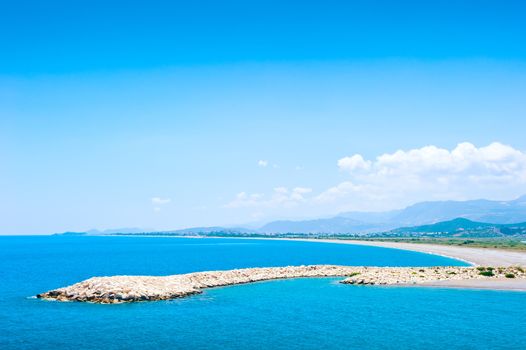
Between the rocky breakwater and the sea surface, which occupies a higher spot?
the rocky breakwater

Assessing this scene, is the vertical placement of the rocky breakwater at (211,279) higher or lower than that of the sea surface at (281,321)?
higher

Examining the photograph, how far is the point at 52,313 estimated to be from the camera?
52.2 m

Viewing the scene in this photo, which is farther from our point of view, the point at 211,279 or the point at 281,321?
the point at 211,279

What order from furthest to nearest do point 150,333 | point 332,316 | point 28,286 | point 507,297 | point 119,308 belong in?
1. point 28,286
2. point 507,297
3. point 119,308
4. point 332,316
5. point 150,333

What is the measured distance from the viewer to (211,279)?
75.1 meters

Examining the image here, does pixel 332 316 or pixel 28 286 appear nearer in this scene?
pixel 332 316

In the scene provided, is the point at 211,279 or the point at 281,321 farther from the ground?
the point at 211,279

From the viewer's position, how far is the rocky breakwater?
6009 cm

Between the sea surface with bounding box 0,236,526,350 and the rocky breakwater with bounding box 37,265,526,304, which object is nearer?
the sea surface with bounding box 0,236,526,350

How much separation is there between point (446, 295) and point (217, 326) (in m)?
34.2

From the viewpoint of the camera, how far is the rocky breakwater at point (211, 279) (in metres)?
60.1

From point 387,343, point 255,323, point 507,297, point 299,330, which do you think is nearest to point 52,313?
point 255,323

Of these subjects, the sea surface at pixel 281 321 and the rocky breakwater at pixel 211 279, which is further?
the rocky breakwater at pixel 211 279

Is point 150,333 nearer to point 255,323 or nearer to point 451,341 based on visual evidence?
point 255,323
